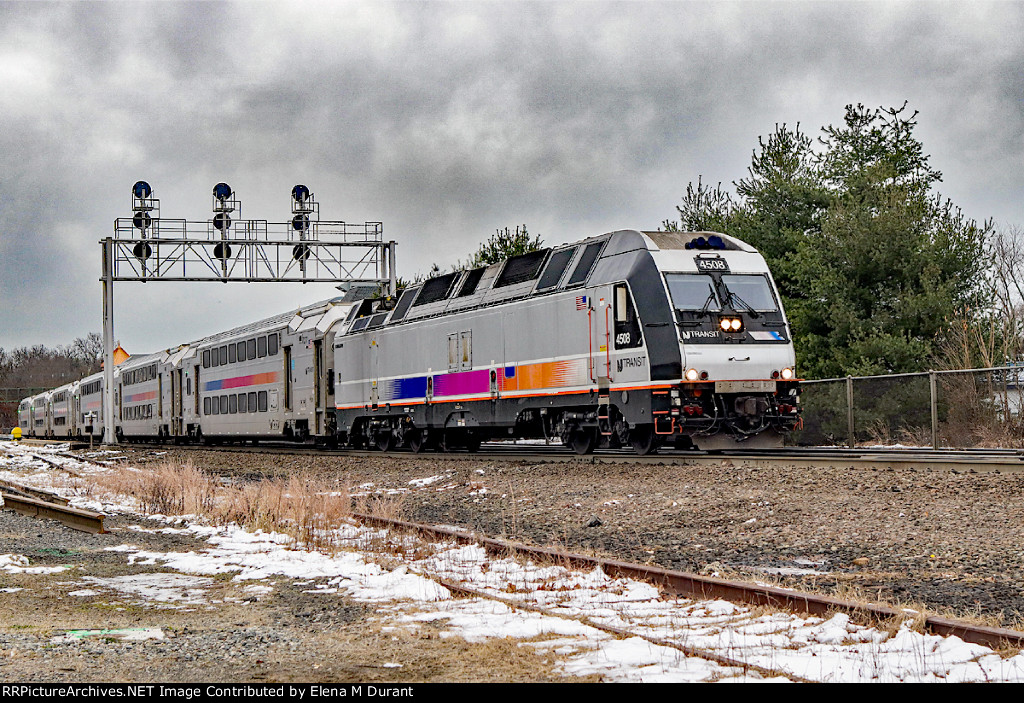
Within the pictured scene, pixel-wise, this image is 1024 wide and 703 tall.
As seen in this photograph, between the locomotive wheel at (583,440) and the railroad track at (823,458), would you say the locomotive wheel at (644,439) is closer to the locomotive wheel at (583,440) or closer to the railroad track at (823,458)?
the railroad track at (823,458)

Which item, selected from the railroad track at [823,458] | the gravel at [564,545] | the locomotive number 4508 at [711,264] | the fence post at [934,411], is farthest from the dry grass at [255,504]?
the fence post at [934,411]

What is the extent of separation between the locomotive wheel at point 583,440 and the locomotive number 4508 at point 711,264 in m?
3.49

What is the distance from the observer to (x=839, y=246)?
86.6 ft

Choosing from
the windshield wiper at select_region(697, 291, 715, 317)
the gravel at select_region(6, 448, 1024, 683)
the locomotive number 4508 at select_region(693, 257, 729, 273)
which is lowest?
the gravel at select_region(6, 448, 1024, 683)

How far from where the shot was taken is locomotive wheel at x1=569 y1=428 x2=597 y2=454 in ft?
61.4

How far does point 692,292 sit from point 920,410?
697 centimetres

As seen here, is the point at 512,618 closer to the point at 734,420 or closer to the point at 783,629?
the point at 783,629

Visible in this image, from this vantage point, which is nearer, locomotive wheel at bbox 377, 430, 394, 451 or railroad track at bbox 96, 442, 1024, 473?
railroad track at bbox 96, 442, 1024, 473

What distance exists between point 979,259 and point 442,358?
46.2 feet

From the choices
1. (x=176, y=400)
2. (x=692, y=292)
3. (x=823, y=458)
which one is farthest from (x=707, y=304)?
(x=176, y=400)

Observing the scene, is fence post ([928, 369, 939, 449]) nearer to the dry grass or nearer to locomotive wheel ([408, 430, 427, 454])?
the dry grass

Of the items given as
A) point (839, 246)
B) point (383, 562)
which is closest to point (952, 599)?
point (383, 562)

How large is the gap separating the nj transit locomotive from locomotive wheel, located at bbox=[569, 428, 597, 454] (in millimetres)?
35

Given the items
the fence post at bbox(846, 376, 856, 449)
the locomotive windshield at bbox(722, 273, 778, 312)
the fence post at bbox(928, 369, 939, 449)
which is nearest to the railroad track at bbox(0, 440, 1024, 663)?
the locomotive windshield at bbox(722, 273, 778, 312)
